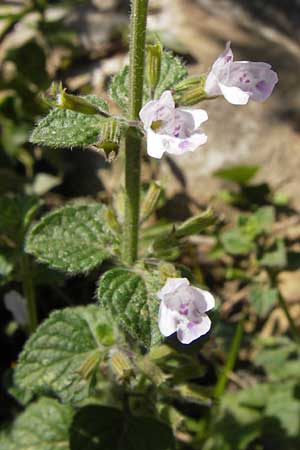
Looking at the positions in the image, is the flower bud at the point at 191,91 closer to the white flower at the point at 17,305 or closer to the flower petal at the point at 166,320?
the flower petal at the point at 166,320

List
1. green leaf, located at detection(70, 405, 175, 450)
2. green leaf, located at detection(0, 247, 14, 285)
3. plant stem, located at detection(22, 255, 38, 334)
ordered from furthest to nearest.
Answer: plant stem, located at detection(22, 255, 38, 334) < green leaf, located at detection(0, 247, 14, 285) < green leaf, located at detection(70, 405, 175, 450)

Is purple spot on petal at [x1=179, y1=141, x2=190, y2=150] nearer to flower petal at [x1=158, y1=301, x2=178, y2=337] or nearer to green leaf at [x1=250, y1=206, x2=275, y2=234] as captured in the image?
flower petal at [x1=158, y1=301, x2=178, y2=337]

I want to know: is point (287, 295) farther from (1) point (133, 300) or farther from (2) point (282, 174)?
(1) point (133, 300)

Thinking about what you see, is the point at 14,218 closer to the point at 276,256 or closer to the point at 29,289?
the point at 29,289

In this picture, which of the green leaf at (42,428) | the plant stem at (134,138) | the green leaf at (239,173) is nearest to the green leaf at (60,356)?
the green leaf at (42,428)

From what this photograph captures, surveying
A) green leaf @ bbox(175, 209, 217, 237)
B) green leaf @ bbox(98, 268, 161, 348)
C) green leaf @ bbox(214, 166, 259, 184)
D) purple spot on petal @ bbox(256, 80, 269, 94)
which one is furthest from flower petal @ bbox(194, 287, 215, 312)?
green leaf @ bbox(214, 166, 259, 184)
